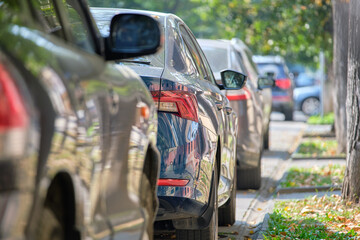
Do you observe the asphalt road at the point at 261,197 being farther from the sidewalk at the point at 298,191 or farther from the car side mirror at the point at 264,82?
the car side mirror at the point at 264,82

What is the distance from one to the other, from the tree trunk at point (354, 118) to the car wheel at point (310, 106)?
76.2 feet

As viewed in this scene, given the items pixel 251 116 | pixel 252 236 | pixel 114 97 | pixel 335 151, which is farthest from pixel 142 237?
pixel 335 151

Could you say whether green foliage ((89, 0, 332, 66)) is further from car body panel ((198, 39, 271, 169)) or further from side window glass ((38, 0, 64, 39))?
side window glass ((38, 0, 64, 39))

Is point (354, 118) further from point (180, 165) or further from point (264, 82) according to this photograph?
point (180, 165)

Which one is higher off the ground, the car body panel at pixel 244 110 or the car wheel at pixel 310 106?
the car body panel at pixel 244 110

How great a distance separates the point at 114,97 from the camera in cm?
346

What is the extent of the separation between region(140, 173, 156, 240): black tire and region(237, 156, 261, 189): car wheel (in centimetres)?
600

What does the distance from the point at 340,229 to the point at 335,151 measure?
808cm

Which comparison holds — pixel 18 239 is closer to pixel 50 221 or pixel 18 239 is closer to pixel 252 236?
pixel 50 221

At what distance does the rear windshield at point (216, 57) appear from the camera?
10425 mm

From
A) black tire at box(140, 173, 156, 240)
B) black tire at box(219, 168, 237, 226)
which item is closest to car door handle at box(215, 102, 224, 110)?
black tire at box(219, 168, 237, 226)

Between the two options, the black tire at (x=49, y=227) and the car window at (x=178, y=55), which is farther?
the car window at (x=178, y=55)

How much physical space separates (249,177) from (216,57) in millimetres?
1564

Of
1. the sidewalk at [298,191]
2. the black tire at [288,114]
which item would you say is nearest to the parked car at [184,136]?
the sidewalk at [298,191]
